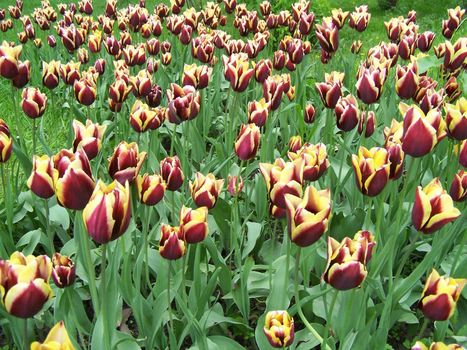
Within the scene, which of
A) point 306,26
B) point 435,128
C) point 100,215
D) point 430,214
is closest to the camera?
point 100,215

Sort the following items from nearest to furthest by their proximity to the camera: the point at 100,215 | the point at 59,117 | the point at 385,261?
1. the point at 100,215
2. the point at 385,261
3. the point at 59,117

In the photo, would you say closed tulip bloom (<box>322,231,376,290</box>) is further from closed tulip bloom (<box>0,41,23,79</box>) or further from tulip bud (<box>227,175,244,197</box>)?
closed tulip bloom (<box>0,41,23,79</box>)

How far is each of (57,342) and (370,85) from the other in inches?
66.9

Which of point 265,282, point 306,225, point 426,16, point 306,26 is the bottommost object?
point 426,16

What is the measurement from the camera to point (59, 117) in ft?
15.5

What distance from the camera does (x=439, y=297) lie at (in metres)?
1.53

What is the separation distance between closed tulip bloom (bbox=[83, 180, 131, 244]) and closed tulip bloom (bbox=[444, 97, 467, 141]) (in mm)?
1301

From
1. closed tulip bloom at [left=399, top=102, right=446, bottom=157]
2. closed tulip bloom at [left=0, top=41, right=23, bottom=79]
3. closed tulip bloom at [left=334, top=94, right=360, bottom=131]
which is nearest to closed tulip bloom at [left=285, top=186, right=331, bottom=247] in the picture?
closed tulip bloom at [left=399, top=102, right=446, bottom=157]

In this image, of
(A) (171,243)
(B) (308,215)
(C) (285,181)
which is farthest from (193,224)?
(B) (308,215)

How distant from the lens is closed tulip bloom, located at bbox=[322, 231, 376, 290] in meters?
1.45

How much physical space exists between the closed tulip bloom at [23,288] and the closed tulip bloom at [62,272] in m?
0.38

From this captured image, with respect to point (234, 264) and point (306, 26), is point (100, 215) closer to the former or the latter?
point (234, 264)

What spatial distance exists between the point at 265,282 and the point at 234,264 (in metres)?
0.42

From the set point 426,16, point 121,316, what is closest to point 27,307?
point 121,316
